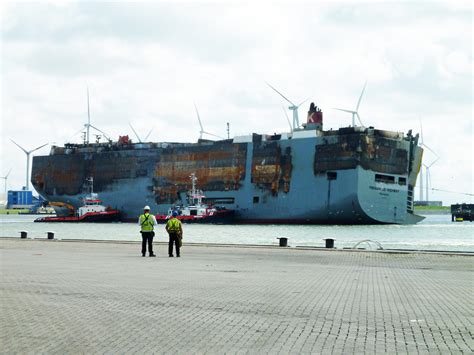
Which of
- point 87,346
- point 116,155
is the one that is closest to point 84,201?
point 116,155

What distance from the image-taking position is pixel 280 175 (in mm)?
95625

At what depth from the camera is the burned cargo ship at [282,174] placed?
89.6 metres

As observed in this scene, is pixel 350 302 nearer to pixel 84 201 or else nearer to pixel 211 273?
pixel 211 273

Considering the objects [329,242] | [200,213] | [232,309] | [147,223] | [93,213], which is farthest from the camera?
[93,213]

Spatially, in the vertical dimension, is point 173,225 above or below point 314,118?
below

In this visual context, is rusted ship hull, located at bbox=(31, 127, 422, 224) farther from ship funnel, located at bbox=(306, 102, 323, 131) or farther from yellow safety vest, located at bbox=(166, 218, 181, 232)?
yellow safety vest, located at bbox=(166, 218, 181, 232)

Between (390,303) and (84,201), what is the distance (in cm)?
10362

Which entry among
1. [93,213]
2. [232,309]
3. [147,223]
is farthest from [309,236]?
[93,213]

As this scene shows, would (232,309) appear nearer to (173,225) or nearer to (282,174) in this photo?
(173,225)

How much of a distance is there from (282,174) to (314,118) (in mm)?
10674

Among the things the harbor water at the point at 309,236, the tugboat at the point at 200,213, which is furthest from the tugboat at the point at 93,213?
the harbor water at the point at 309,236

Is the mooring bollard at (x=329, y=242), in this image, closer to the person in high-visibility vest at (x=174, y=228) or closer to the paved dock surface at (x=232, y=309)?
the person in high-visibility vest at (x=174, y=228)

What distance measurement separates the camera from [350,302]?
11727 millimetres

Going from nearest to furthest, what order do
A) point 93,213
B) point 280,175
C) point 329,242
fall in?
point 329,242, point 280,175, point 93,213
